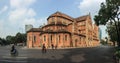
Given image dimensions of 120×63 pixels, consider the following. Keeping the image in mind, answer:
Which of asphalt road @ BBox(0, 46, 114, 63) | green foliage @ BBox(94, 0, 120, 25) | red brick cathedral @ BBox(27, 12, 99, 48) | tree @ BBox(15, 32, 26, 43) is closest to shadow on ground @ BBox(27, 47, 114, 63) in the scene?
asphalt road @ BBox(0, 46, 114, 63)

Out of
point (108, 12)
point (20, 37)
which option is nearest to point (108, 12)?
point (108, 12)

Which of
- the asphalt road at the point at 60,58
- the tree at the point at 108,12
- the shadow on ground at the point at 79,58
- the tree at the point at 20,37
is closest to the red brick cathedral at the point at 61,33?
the tree at the point at 108,12

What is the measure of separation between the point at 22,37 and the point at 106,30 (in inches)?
3351

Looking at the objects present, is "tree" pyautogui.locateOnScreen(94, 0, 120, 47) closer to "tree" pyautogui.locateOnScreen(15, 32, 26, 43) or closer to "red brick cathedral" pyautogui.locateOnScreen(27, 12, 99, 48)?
"red brick cathedral" pyautogui.locateOnScreen(27, 12, 99, 48)

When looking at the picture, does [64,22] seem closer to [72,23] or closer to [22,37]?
[72,23]

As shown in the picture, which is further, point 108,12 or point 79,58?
point 108,12

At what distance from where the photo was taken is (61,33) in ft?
286

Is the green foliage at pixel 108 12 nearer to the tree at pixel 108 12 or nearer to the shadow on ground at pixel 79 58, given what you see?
the tree at pixel 108 12

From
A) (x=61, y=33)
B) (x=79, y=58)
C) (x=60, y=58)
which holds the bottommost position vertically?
(x=79, y=58)

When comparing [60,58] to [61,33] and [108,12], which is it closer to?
[108,12]

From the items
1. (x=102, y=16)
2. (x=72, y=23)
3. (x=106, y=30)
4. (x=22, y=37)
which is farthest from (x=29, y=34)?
(x=22, y=37)

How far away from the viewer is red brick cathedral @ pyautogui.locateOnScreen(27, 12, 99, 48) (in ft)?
285

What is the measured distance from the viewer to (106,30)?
89875mm

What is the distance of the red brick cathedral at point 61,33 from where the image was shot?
285ft
